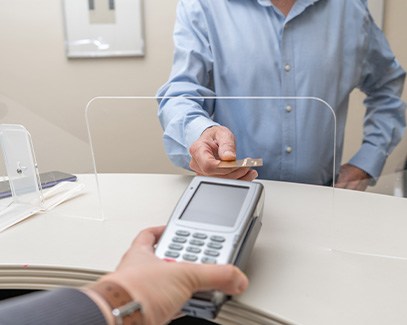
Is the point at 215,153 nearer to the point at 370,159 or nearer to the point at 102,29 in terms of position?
the point at 370,159

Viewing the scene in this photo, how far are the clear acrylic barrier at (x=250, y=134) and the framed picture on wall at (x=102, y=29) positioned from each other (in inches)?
40.1

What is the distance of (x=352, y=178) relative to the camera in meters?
0.86

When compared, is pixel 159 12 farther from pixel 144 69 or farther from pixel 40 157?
pixel 40 157

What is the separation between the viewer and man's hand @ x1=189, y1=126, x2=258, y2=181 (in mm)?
654

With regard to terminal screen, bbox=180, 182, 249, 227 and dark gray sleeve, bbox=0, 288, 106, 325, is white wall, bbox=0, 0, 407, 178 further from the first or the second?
dark gray sleeve, bbox=0, 288, 106, 325

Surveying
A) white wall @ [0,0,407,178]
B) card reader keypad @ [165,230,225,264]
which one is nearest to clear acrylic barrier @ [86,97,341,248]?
card reader keypad @ [165,230,225,264]

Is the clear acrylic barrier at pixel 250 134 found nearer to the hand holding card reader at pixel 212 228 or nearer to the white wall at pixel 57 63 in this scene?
the hand holding card reader at pixel 212 228

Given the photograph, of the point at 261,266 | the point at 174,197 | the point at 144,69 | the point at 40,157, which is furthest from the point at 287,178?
the point at 144,69

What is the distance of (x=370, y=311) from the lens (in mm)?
453

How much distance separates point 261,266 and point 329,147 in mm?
325

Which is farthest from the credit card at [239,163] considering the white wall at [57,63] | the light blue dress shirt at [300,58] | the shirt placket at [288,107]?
the white wall at [57,63]

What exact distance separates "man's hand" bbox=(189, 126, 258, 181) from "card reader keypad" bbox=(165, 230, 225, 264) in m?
0.17

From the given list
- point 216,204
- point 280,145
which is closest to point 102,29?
point 280,145

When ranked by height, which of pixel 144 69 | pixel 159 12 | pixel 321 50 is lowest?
pixel 144 69
